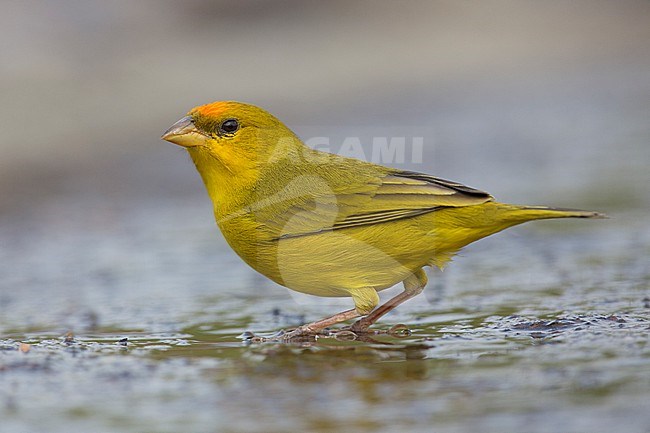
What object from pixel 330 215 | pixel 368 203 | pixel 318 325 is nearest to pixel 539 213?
pixel 368 203

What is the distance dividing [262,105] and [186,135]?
7.47 m

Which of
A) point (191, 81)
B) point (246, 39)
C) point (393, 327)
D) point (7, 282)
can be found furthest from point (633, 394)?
point (246, 39)

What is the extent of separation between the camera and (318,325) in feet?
16.3

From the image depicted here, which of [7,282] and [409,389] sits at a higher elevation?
[7,282]

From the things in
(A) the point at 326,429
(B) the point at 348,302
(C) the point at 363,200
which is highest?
(C) the point at 363,200

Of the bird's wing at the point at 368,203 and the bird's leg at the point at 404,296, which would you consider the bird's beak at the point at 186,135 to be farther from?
the bird's leg at the point at 404,296

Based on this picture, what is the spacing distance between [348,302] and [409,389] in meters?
2.76

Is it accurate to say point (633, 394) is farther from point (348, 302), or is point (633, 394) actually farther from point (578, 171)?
point (578, 171)

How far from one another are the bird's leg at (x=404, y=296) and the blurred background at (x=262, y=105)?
0.34ft

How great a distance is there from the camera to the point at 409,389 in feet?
12.1

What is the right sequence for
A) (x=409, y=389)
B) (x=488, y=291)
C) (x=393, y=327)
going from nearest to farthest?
(x=409, y=389) < (x=393, y=327) < (x=488, y=291)

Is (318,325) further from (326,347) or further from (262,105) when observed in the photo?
(262,105)

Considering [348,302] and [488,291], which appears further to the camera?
[348,302]

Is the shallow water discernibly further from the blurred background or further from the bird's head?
the bird's head
